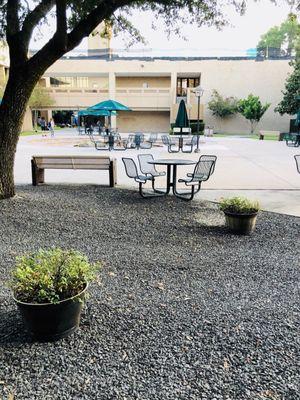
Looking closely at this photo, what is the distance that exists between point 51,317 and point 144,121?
139 ft

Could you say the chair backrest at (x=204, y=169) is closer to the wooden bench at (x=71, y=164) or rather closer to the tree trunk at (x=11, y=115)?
the wooden bench at (x=71, y=164)

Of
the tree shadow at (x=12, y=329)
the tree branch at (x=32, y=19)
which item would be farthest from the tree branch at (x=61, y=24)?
the tree shadow at (x=12, y=329)

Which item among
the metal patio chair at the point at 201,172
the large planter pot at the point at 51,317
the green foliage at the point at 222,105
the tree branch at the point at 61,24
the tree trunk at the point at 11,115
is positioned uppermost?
the green foliage at the point at 222,105

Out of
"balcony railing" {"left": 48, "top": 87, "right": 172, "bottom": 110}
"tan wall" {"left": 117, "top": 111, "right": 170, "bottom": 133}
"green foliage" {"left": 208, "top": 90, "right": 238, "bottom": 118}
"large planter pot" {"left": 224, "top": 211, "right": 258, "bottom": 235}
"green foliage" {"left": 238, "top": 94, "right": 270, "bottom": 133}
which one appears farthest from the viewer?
"tan wall" {"left": 117, "top": 111, "right": 170, "bottom": 133}

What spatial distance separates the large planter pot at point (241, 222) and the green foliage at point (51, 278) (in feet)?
9.87

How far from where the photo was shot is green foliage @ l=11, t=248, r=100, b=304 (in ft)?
8.55

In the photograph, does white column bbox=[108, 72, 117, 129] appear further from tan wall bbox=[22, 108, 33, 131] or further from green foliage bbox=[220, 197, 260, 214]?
green foliage bbox=[220, 197, 260, 214]

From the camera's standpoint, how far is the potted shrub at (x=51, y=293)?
2.55 metres

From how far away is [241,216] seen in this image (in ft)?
17.2

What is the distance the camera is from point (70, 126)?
49062mm

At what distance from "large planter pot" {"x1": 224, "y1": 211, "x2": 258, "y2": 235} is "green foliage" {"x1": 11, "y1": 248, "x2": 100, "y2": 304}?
3008 mm

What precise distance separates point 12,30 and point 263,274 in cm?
601

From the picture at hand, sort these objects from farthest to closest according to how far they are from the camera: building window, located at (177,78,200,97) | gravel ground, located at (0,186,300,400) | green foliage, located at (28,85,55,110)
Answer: building window, located at (177,78,200,97) < green foliage, located at (28,85,55,110) < gravel ground, located at (0,186,300,400)

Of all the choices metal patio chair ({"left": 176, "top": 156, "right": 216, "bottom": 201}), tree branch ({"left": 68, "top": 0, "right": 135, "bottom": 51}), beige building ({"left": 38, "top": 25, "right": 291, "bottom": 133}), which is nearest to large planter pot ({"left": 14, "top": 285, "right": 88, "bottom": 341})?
metal patio chair ({"left": 176, "top": 156, "right": 216, "bottom": 201})
